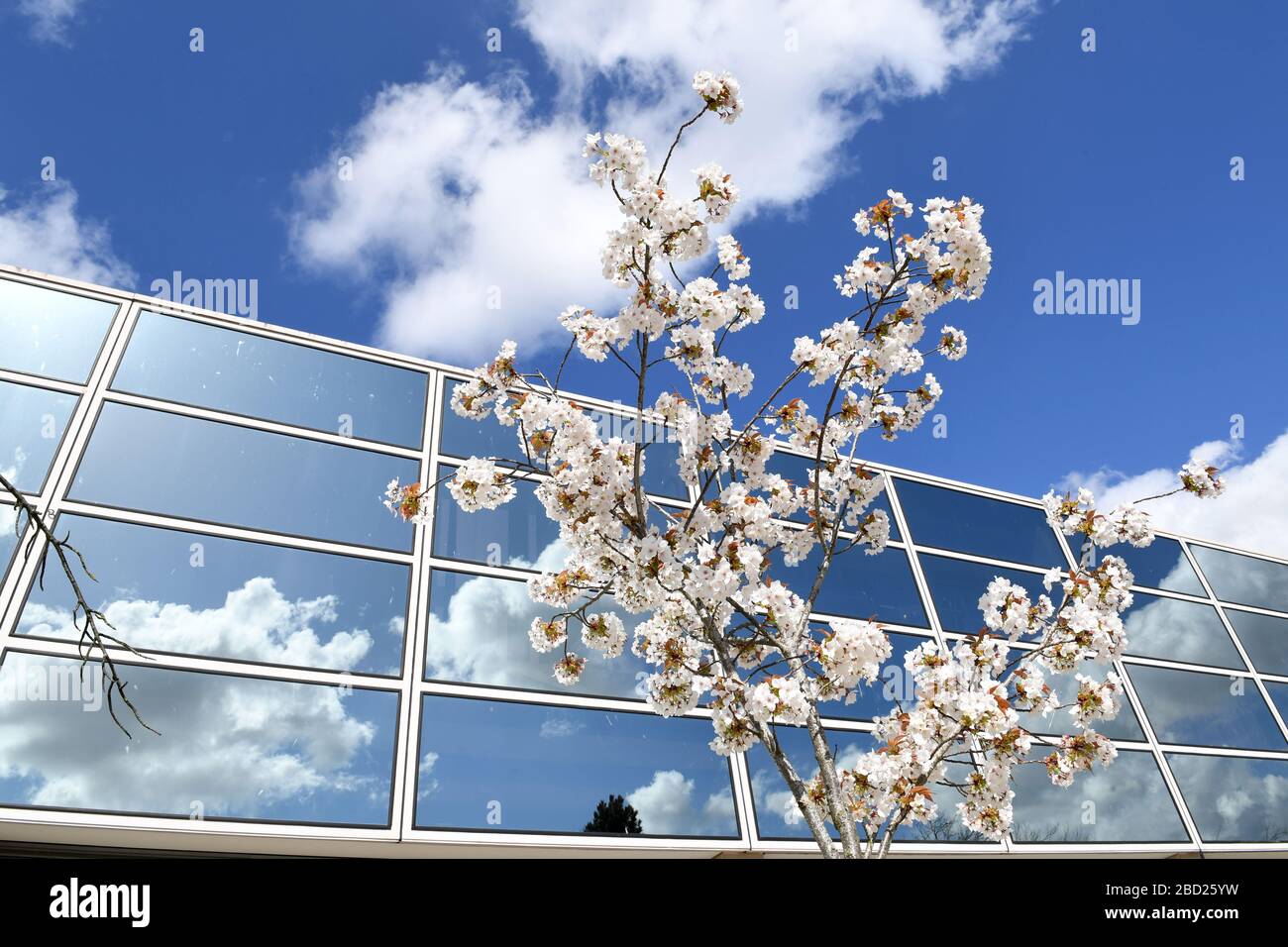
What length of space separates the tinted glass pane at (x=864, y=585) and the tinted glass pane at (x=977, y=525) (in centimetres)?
81

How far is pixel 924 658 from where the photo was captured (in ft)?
12.0

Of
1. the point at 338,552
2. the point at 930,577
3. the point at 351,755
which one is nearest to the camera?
the point at 351,755

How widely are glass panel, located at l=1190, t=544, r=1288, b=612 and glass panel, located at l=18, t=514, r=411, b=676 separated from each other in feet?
38.4

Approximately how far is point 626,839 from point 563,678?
2278 mm

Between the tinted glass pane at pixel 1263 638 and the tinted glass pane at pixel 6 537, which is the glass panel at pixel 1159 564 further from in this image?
the tinted glass pane at pixel 6 537

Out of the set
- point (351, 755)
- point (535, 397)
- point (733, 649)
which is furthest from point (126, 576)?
point (733, 649)

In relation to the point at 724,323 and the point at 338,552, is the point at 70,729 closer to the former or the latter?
the point at 338,552

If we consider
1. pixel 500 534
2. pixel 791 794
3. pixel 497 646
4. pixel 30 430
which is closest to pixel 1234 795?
pixel 791 794

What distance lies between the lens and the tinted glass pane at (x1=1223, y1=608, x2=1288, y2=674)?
1075cm

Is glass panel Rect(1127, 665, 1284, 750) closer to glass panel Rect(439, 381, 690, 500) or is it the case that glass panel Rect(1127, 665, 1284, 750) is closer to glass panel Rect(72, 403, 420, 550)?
glass panel Rect(439, 381, 690, 500)

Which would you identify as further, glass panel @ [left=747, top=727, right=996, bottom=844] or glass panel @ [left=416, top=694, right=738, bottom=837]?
glass panel @ [left=747, top=727, right=996, bottom=844]

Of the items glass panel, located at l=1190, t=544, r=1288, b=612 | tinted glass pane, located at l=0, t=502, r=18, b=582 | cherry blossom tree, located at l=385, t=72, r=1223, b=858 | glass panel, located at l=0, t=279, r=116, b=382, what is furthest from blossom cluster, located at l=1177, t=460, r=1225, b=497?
glass panel, located at l=1190, t=544, r=1288, b=612

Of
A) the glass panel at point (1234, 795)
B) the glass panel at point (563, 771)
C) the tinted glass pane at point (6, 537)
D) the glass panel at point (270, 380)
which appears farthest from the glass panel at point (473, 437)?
the glass panel at point (1234, 795)

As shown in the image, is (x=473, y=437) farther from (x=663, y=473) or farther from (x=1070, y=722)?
(x=1070, y=722)
